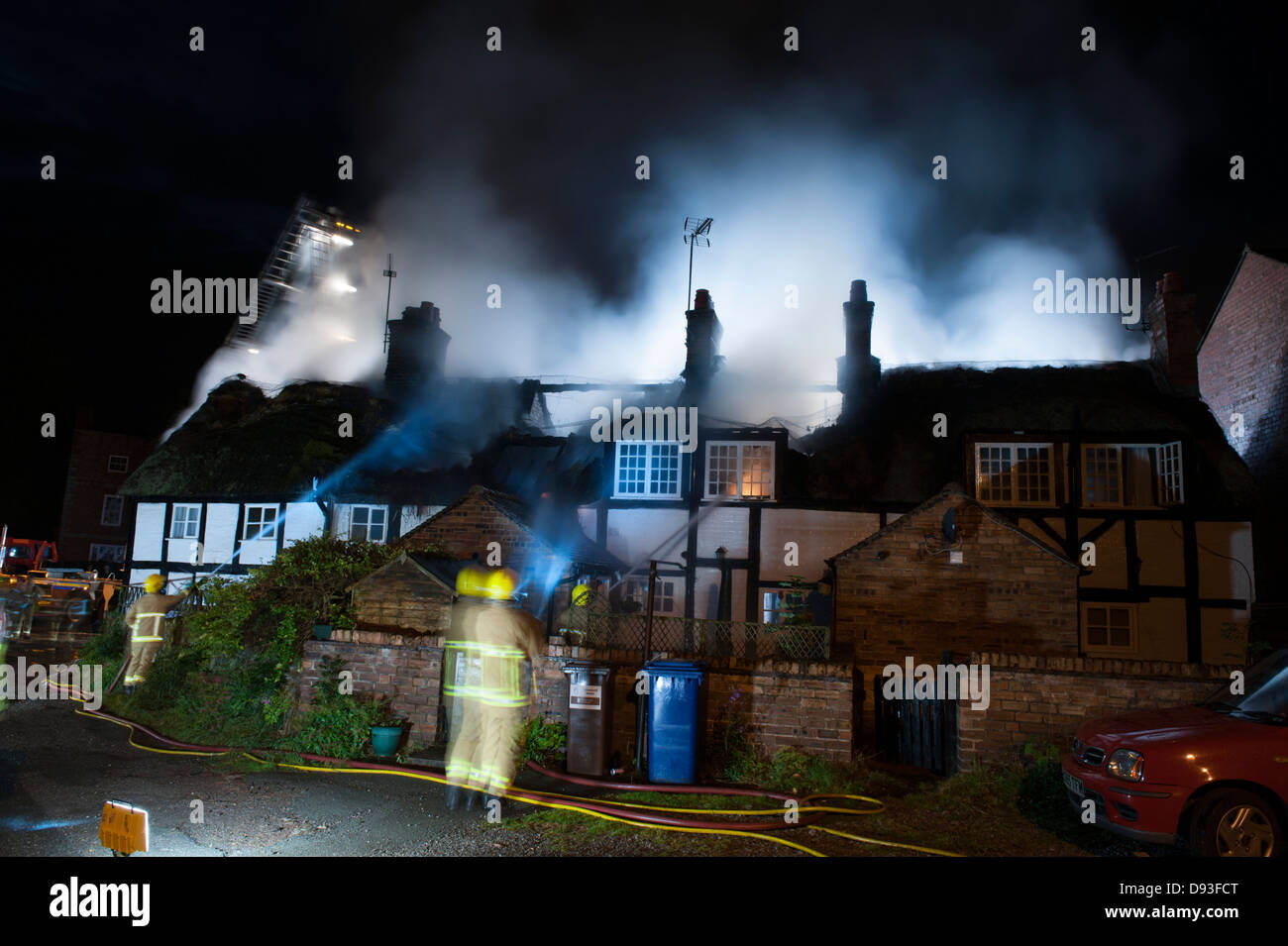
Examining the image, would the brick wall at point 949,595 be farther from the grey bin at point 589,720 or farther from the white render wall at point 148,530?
the white render wall at point 148,530

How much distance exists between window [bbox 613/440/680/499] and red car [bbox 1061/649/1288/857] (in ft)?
41.0

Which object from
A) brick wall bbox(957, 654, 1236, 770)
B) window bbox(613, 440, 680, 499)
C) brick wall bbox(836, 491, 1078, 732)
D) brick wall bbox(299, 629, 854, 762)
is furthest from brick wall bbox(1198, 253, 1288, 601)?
brick wall bbox(299, 629, 854, 762)

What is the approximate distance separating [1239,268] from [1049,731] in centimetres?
1814

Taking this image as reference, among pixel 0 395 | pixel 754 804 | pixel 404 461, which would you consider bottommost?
pixel 754 804

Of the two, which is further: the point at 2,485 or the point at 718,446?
the point at 2,485

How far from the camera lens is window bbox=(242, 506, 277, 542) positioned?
2064 centimetres

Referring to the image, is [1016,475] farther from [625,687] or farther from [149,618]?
[149,618]

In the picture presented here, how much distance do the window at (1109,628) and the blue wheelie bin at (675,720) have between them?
11632mm

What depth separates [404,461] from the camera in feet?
69.5

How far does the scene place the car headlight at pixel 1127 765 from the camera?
231 inches

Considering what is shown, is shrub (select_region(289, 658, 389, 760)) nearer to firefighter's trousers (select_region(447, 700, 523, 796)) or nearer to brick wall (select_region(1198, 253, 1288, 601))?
firefighter's trousers (select_region(447, 700, 523, 796))

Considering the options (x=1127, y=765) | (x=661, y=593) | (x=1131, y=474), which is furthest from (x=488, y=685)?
(x=1131, y=474)

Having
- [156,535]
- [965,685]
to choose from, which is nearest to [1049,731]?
[965,685]
